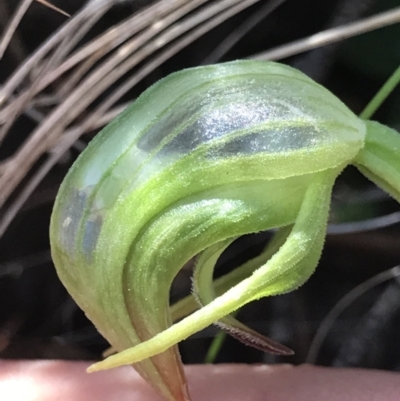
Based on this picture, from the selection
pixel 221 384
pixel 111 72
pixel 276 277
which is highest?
pixel 111 72

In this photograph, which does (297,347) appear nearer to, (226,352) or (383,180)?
(226,352)

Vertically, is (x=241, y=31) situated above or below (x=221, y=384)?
above

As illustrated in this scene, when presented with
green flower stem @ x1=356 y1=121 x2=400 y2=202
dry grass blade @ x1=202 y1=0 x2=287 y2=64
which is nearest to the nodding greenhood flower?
green flower stem @ x1=356 y1=121 x2=400 y2=202

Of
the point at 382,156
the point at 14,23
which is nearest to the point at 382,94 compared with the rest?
the point at 382,156

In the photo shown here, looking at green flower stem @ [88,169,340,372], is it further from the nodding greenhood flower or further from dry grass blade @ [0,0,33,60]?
dry grass blade @ [0,0,33,60]

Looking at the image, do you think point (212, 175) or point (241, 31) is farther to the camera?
point (241, 31)

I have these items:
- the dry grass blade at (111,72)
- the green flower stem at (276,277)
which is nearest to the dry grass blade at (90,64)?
the dry grass blade at (111,72)

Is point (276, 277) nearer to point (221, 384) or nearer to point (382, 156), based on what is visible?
point (382, 156)

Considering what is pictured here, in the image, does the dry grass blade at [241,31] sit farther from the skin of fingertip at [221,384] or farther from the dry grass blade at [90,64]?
the skin of fingertip at [221,384]
